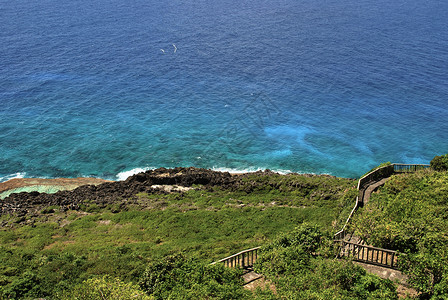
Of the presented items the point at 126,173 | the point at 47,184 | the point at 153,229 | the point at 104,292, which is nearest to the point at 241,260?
the point at 104,292

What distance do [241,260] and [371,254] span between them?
362 inches

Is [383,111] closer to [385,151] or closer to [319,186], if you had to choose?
[385,151]

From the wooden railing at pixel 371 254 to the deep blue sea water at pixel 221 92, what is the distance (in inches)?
1381

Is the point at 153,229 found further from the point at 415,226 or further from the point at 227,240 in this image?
the point at 415,226

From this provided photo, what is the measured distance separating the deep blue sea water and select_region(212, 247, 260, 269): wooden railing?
34.8 meters

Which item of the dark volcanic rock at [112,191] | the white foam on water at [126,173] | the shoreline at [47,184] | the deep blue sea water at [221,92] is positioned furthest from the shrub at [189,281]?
the deep blue sea water at [221,92]

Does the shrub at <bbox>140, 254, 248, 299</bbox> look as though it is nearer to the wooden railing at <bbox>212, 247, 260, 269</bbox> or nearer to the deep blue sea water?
the wooden railing at <bbox>212, 247, 260, 269</bbox>

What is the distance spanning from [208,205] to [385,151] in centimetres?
3675

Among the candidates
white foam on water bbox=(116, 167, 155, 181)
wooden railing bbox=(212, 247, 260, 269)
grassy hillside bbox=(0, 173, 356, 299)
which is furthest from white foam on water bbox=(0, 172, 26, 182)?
wooden railing bbox=(212, 247, 260, 269)

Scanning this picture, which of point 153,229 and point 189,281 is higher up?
point 189,281

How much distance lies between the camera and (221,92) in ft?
274

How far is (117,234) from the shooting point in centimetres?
3934

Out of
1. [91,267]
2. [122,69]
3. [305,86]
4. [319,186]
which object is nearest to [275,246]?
[91,267]

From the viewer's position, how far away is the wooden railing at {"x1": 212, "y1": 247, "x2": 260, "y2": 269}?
2661 cm
